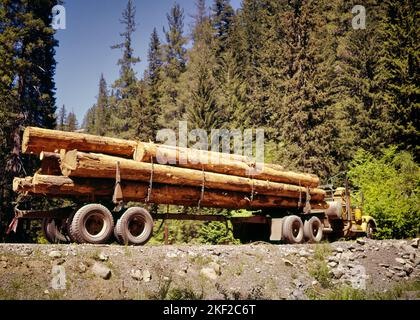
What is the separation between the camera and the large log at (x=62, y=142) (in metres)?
8.55

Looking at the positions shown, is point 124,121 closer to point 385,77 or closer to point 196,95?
point 196,95

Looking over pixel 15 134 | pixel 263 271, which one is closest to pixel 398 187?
pixel 263 271

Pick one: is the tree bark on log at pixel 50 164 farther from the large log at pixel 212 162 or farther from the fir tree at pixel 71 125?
the fir tree at pixel 71 125

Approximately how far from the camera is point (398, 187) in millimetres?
19406

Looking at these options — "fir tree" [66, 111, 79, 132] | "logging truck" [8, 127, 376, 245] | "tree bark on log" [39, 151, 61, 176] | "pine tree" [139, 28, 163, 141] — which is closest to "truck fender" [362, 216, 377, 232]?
"logging truck" [8, 127, 376, 245]

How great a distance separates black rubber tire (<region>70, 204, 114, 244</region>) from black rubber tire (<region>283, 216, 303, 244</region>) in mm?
6933

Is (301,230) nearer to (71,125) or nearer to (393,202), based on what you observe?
(393,202)

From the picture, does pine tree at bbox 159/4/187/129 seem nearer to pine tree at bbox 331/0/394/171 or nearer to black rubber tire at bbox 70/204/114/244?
pine tree at bbox 331/0/394/171

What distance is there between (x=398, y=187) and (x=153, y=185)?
50.5ft

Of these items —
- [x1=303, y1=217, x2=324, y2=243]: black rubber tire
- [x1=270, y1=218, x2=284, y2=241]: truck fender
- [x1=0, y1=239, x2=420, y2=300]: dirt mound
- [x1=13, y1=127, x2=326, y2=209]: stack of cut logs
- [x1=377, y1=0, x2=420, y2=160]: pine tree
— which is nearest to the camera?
[x1=0, y1=239, x2=420, y2=300]: dirt mound

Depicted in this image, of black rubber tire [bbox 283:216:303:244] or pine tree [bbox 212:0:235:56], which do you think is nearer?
black rubber tire [bbox 283:216:303:244]

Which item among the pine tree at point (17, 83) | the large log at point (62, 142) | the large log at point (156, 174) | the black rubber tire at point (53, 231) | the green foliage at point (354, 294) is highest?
the pine tree at point (17, 83)

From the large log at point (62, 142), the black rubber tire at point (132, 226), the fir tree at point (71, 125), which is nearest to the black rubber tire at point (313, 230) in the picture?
the black rubber tire at point (132, 226)

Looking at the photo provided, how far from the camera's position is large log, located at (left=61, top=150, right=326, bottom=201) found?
333 inches
